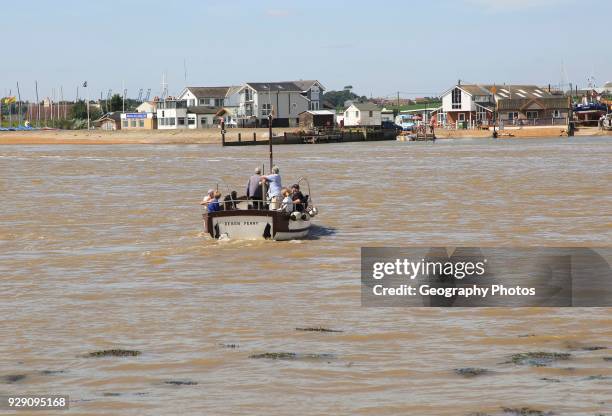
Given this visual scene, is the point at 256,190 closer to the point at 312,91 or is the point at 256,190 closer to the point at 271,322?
the point at 271,322

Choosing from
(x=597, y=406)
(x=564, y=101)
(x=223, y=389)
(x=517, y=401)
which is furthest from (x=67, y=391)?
(x=564, y=101)

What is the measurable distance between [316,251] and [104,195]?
23659 millimetres

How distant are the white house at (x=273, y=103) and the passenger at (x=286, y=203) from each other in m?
132

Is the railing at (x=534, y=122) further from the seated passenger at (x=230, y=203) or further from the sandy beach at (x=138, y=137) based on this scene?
the seated passenger at (x=230, y=203)

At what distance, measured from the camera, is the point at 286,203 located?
28.9m

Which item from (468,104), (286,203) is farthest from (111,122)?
(286,203)

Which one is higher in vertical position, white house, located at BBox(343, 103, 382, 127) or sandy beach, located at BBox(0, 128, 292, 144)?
white house, located at BBox(343, 103, 382, 127)

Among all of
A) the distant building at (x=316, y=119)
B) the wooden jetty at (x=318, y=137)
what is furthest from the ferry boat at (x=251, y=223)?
the distant building at (x=316, y=119)

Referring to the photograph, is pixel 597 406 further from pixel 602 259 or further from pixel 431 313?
pixel 602 259

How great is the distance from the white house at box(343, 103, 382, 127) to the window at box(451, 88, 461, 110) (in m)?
11.7

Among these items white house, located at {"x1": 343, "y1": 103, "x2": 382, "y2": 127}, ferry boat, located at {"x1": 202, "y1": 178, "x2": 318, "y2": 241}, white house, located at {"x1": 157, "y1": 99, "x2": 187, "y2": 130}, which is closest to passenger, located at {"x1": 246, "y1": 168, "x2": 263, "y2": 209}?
ferry boat, located at {"x1": 202, "y1": 178, "x2": 318, "y2": 241}

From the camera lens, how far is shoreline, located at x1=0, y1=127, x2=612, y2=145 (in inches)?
5910

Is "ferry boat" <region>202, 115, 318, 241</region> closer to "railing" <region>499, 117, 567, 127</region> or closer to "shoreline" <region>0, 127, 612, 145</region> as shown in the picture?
"shoreline" <region>0, 127, 612, 145</region>

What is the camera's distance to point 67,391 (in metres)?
14.1
